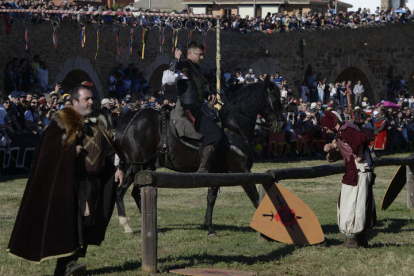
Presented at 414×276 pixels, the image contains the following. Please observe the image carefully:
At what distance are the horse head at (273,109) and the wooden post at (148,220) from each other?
4.08m

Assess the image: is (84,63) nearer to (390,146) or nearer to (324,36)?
(390,146)

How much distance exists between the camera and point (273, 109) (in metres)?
11.1

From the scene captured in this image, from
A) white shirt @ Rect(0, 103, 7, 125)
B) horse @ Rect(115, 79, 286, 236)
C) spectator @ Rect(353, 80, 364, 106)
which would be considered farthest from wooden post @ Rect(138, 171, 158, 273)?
spectator @ Rect(353, 80, 364, 106)

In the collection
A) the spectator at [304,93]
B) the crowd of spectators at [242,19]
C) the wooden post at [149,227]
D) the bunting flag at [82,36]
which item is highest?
the crowd of spectators at [242,19]

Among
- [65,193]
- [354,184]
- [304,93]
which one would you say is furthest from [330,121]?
[304,93]

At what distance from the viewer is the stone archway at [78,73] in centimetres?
2583

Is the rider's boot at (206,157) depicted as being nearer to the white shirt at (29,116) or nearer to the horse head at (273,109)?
the horse head at (273,109)

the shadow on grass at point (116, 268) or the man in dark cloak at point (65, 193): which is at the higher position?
the man in dark cloak at point (65, 193)

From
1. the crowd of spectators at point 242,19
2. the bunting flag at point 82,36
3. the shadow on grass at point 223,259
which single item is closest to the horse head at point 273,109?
the shadow on grass at point 223,259

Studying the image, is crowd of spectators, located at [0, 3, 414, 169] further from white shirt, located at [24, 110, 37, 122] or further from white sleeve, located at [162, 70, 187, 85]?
white sleeve, located at [162, 70, 187, 85]

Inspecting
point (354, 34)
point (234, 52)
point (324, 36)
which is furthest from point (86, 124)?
point (354, 34)

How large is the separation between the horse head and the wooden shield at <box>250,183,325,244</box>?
2367 mm

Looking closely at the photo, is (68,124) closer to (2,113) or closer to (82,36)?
(2,113)

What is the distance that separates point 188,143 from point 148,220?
3.46 m
